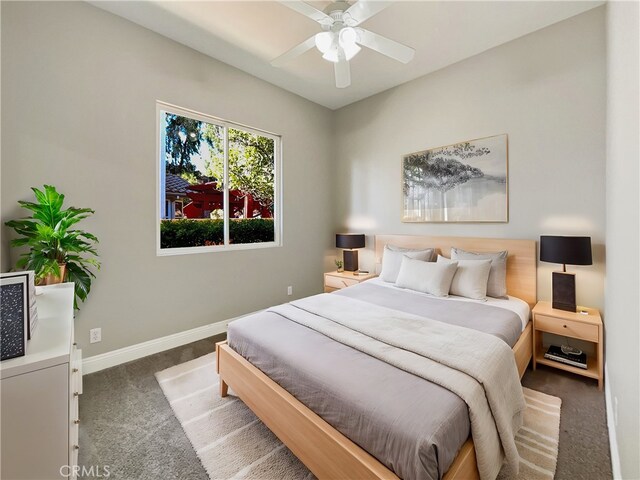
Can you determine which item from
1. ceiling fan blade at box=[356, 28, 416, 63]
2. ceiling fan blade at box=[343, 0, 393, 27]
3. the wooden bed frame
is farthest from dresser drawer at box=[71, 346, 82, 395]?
ceiling fan blade at box=[356, 28, 416, 63]

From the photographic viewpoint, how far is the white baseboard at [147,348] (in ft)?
7.90

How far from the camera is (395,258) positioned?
3.30 m

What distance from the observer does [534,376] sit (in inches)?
92.0

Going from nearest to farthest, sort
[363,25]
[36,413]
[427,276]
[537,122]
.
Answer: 1. [36,413]
2. [363,25]
3. [537,122]
4. [427,276]

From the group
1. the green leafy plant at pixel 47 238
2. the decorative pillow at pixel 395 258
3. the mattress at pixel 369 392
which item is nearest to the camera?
the mattress at pixel 369 392

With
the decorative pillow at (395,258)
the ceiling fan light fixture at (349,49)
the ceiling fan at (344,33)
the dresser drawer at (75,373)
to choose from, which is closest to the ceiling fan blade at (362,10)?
the ceiling fan at (344,33)

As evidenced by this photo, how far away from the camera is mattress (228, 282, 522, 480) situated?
1.04 meters

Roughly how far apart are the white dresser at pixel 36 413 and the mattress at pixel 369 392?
0.94m

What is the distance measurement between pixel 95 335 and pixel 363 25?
3.69m

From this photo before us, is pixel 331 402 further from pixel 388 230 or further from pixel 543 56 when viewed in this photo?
pixel 543 56

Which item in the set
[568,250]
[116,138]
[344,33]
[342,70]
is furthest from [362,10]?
[568,250]

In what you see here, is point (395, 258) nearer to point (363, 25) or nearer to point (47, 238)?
point (363, 25)

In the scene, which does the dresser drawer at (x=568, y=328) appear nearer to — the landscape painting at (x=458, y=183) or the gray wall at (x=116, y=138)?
the landscape painting at (x=458, y=183)

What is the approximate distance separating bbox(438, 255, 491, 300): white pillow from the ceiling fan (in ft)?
6.31
